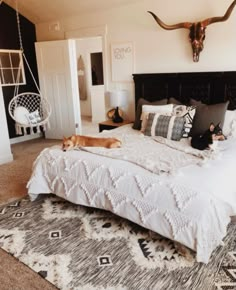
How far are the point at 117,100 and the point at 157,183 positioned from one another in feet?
8.36

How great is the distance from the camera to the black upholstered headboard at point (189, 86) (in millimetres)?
3494

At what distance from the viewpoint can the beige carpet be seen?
1840mm

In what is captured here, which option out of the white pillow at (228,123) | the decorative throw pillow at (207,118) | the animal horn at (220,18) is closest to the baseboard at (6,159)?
the decorative throw pillow at (207,118)

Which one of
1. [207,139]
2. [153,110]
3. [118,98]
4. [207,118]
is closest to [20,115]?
[118,98]

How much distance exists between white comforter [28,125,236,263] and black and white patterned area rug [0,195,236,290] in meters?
0.17

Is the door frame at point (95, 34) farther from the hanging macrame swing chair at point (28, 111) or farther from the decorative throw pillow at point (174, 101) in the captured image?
the decorative throw pillow at point (174, 101)

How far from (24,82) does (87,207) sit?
373 centimetres

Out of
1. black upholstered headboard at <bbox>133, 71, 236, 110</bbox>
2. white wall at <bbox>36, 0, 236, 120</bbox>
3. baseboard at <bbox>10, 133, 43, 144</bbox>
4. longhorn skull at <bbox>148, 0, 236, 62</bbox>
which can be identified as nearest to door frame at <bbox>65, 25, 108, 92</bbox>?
white wall at <bbox>36, 0, 236, 120</bbox>

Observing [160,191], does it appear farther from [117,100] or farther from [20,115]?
[20,115]

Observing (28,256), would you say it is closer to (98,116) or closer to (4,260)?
(4,260)

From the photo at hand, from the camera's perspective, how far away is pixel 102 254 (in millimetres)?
2107

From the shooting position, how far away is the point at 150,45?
4.05 m

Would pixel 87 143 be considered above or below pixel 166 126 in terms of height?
below

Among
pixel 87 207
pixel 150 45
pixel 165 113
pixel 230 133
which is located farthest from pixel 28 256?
pixel 150 45
